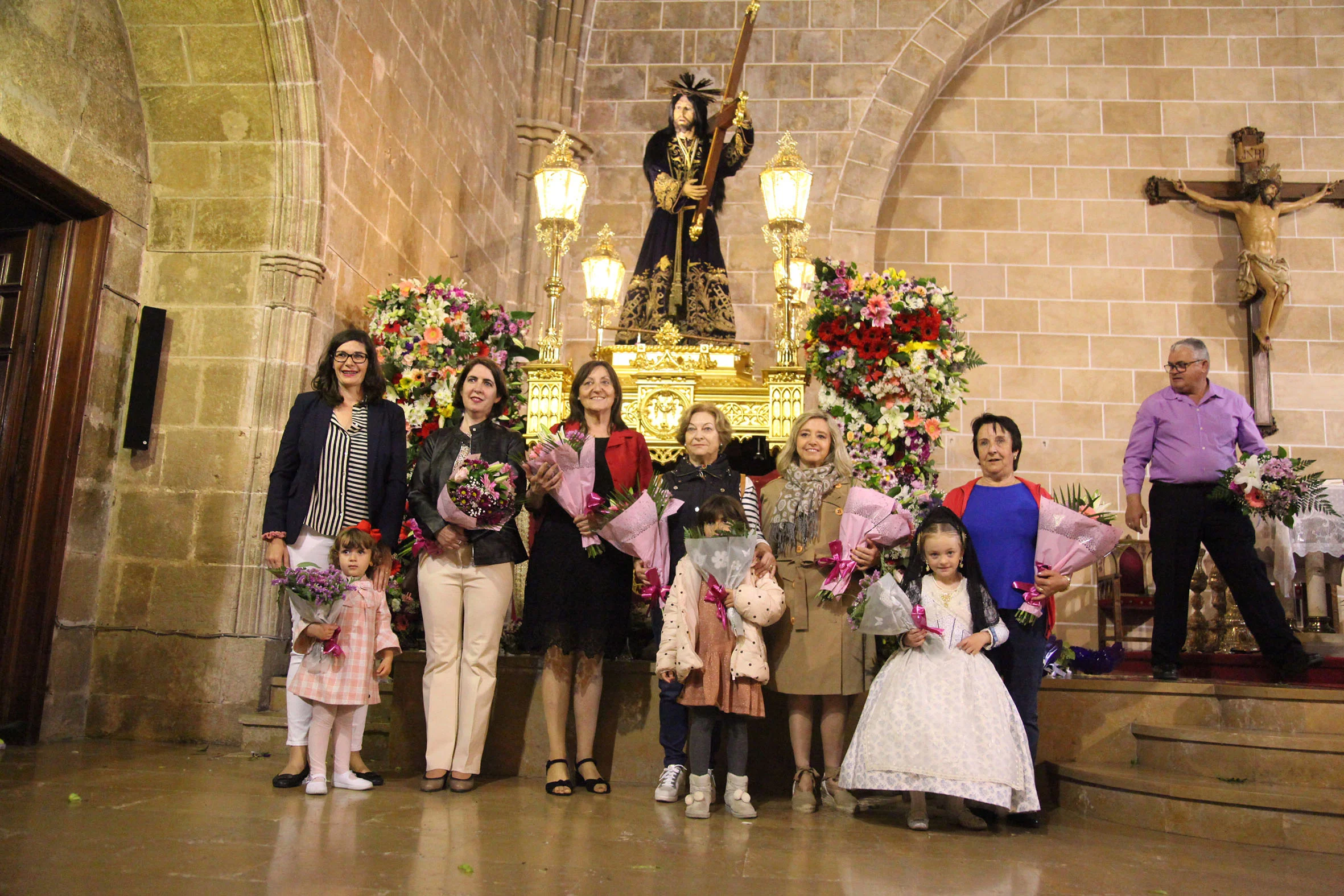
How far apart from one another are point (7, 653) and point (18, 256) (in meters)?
1.80

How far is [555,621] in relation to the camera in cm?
395

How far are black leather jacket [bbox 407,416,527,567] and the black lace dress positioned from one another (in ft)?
0.37

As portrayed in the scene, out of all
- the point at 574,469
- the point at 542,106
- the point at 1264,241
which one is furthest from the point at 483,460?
the point at 1264,241

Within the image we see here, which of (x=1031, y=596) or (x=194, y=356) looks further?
(x=194, y=356)

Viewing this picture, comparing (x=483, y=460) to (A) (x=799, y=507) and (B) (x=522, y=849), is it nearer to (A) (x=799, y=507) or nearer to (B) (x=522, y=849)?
(A) (x=799, y=507)

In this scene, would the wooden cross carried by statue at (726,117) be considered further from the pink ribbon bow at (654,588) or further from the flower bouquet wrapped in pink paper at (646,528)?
the pink ribbon bow at (654,588)

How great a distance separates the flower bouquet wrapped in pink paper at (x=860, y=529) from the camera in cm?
385

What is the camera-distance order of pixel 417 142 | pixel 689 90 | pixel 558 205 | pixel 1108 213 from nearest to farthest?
pixel 558 205 → pixel 417 142 → pixel 689 90 → pixel 1108 213

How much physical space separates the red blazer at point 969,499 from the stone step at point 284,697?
104 inches

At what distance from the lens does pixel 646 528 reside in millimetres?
3896

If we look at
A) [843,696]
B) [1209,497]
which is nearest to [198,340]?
[843,696]

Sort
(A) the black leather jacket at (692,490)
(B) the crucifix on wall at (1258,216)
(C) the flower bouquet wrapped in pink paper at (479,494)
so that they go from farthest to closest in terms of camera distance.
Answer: (B) the crucifix on wall at (1258,216), (A) the black leather jacket at (692,490), (C) the flower bouquet wrapped in pink paper at (479,494)

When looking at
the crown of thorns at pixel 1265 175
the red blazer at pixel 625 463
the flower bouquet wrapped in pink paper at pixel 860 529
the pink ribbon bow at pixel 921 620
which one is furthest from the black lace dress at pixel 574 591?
the crown of thorns at pixel 1265 175

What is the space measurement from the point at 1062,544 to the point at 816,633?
3.04 feet
